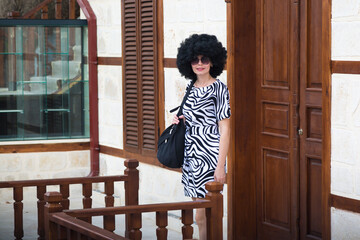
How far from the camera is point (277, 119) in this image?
21.3 ft

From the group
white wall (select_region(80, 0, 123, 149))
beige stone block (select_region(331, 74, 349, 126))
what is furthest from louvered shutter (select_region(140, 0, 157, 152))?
beige stone block (select_region(331, 74, 349, 126))

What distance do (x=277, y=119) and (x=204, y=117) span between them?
123 cm

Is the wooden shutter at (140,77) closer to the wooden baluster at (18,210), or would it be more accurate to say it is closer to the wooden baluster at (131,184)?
the wooden baluster at (131,184)

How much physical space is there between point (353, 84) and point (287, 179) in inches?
51.5

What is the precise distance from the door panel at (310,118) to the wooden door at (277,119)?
0.07 m

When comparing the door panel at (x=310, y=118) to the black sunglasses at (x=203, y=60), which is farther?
the door panel at (x=310, y=118)

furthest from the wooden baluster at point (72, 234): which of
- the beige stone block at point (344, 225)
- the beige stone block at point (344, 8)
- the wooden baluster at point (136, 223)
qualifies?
the beige stone block at point (344, 8)

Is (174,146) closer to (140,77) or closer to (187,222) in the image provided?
(187,222)

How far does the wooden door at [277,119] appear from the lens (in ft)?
20.5

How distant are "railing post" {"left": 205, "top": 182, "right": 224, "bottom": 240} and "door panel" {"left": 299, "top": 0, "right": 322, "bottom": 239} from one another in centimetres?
143

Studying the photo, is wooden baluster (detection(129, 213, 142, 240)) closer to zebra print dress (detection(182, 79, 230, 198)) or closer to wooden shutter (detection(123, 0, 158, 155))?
zebra print dress (detection(182, 79, 230, 198))

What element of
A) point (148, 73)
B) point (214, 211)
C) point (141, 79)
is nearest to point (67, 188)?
point (214, 211)

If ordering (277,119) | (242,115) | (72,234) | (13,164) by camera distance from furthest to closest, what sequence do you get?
(13,164) → (242,115) → (277,119) → (72,234)

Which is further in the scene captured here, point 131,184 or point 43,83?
point 43,83
